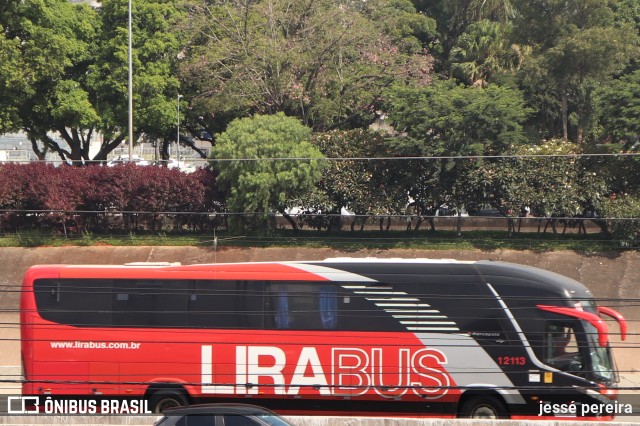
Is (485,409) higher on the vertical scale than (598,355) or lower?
lower

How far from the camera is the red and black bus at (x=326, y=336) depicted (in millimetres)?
11148

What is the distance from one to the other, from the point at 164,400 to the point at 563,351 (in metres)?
5.82

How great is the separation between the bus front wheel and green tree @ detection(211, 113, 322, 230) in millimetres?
9496

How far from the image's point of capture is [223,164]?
21375mm

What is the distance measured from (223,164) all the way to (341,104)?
5.32 m

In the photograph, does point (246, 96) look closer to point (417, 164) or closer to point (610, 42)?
point (417, 164)

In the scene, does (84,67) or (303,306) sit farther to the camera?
(84,67)

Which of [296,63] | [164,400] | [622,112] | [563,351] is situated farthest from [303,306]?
[296,63]

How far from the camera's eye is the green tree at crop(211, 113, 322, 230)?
68.3 ft

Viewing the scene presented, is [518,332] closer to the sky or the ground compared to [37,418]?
closer to the sky

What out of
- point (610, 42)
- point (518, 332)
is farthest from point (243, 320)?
point (610, 42)

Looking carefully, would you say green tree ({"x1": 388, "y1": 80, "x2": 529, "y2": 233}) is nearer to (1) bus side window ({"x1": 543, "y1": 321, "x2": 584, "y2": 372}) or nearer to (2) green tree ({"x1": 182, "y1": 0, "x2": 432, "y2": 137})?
(2) green tree ({"x1": 182, "y1": 0, "x2": 432, "y2": 137})

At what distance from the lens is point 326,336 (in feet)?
37.9

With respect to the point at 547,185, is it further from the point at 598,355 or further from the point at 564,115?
the point at 598,355
